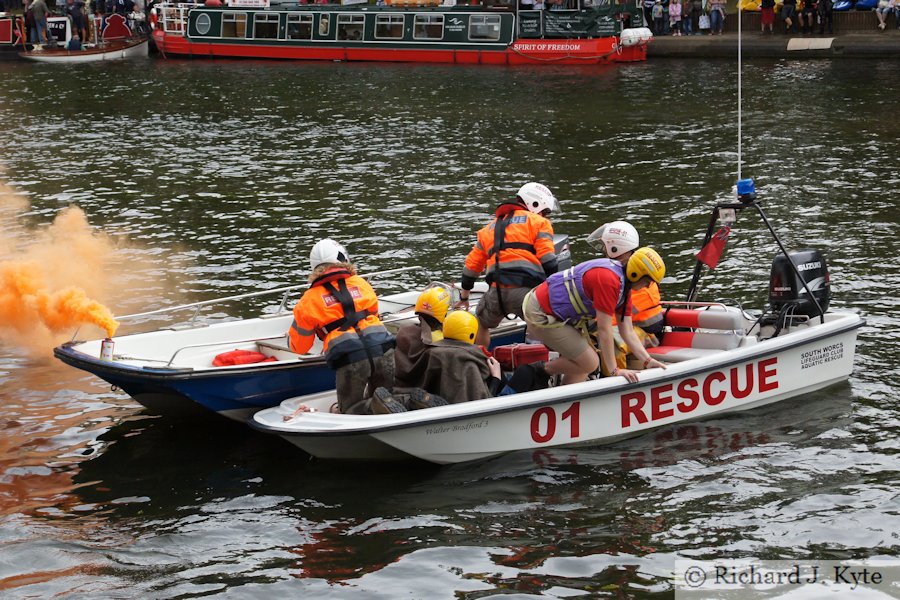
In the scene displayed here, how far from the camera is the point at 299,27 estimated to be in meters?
39.8

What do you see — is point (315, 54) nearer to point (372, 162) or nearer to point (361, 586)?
point (372, 162)

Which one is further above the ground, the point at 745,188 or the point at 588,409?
the point at 745,188

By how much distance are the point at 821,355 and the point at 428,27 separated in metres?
28.2

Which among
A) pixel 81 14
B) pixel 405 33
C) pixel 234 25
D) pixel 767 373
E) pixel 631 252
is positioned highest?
pixel 81 14

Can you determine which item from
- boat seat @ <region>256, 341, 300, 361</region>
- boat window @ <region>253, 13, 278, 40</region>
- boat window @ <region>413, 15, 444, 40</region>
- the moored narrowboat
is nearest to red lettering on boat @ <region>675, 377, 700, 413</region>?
boat seat @ <region>256, 341, 300, 361</region>

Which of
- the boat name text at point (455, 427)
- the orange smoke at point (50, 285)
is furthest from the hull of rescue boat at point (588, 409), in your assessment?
the orange smoke at point (50, 285)

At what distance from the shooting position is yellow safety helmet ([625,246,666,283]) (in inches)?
394

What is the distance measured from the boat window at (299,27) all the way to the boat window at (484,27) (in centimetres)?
579

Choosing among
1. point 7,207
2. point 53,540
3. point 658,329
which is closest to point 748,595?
point 658,329

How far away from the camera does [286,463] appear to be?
33.2ft

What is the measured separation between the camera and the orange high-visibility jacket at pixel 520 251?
11.0m

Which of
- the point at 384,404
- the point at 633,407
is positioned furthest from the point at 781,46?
the point at 384,404

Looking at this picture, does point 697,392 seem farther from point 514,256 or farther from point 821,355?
point 514,256

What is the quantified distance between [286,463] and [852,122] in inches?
688
